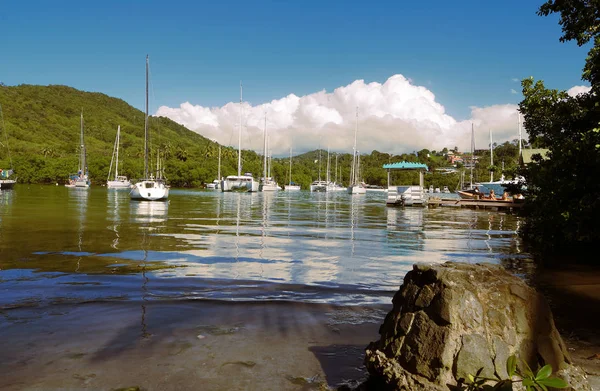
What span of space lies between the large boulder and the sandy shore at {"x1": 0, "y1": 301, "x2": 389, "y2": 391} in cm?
82

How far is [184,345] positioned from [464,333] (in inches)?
126

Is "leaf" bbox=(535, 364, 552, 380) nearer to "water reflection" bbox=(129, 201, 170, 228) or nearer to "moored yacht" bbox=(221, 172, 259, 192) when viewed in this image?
"water reflection" bbox=(129, 201, 170, 228)

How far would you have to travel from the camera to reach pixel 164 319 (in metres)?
6.30

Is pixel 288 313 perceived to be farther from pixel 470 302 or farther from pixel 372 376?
pixel 470 302

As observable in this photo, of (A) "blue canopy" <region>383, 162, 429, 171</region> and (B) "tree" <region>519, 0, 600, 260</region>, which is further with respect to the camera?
(A) "blue canopy" <region>383, 162, 429, 171</region>

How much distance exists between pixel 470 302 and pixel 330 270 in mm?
6786

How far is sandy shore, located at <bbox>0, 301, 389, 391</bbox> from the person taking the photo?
14.2 feet

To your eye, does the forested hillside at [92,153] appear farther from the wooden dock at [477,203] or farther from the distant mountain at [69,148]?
the wooden dock at [477,203]

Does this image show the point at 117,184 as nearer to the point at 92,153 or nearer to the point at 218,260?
the point at 92,153

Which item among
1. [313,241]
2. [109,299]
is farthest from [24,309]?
[313,241]

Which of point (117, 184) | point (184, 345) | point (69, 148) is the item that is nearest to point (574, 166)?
point (184, 345)

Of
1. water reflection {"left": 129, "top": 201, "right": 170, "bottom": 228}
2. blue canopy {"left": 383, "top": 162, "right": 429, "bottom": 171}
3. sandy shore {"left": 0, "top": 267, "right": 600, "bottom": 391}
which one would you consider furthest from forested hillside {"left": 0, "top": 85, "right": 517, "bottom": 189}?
sandy shore {"left": 0, "top": 267, "right": 600, "bottom": 391}

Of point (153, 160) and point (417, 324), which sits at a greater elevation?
point (153, 160)

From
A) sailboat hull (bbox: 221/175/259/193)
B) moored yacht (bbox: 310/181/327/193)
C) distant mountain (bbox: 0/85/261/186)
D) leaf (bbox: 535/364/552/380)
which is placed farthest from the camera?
distant mountain (bbox: 0/85/261/186)
